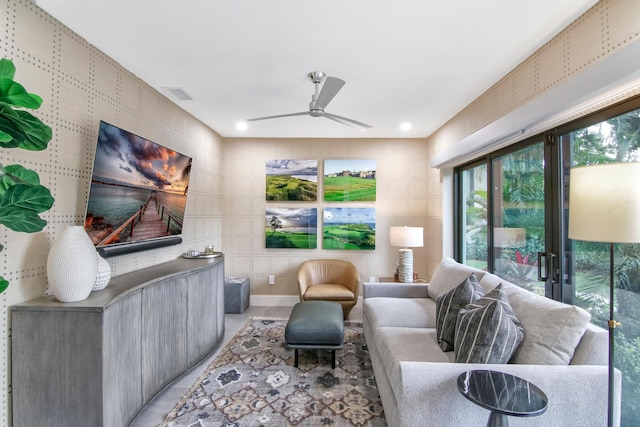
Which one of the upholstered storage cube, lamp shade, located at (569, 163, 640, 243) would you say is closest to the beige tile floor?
the upholstered storage cube

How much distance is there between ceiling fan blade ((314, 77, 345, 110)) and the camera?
1943 mm

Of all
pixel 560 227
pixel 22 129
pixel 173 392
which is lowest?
pixel 173 392

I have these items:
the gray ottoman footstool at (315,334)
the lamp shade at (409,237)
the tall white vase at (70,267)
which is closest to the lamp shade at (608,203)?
the gray ottoman footstool at (315,334)

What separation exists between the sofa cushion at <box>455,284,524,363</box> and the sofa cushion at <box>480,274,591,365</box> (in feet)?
0.16

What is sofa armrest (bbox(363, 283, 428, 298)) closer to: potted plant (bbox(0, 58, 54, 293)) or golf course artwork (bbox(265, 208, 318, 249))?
golf course artwork (bbox(265, 208, 318, 249))

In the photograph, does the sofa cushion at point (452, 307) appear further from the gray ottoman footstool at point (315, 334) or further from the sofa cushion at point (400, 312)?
the gray ottoman footstool at point (315, 334)

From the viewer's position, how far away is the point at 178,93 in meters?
2.72

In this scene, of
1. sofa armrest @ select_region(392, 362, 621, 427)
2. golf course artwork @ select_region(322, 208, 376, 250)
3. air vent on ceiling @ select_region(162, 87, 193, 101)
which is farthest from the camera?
golf course artwork @ select_region(322, 208, 376, 250)

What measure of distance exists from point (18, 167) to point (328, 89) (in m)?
1.75

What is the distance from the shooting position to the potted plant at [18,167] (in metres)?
1.02

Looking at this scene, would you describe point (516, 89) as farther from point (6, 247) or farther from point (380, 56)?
point (6, 247)

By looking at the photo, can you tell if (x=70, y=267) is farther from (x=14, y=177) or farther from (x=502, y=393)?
(x=502, y=393)

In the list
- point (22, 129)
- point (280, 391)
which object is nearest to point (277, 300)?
point (280, 391)

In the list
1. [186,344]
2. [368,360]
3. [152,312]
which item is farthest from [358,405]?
[152,312]
